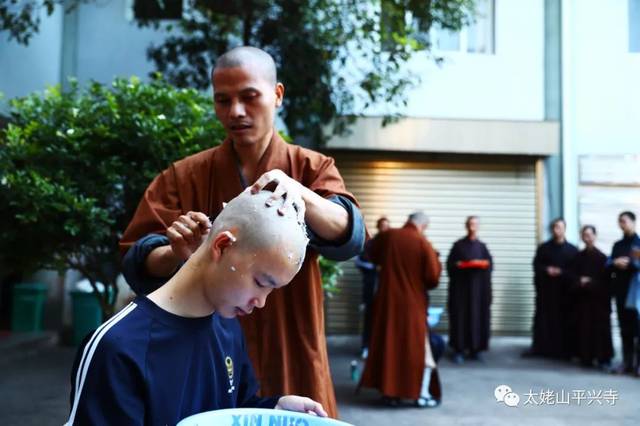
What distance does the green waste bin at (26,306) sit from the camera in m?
8.66

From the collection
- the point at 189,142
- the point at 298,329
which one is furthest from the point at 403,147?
the point at 298,329

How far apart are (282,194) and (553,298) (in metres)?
8.10

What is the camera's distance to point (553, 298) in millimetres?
8891

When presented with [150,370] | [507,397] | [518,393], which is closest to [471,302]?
[518,393]

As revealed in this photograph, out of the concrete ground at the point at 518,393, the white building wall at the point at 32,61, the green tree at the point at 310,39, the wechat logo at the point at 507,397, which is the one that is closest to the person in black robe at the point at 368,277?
the concrete ground at the point at 518,393

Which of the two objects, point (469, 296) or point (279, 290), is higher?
point (279, 290)

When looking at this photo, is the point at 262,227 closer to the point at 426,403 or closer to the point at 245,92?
the point at 245,92

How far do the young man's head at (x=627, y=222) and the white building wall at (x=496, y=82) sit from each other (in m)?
2.83

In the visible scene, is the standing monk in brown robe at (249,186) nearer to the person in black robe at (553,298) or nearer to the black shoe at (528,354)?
the person in black robe at (553,298)

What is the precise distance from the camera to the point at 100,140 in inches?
210

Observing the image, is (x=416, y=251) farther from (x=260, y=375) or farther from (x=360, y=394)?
(x=260, y=375)

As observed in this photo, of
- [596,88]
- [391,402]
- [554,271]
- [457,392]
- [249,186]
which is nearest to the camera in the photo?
[249,186]

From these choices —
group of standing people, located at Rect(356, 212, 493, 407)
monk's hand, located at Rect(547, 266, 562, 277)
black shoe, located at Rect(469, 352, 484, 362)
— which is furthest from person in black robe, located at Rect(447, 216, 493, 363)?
group of standing people, located at Rect(356, 212, 493, 407)

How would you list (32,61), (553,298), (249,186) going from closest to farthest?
(249,186)
(32,61)
(553,298)
